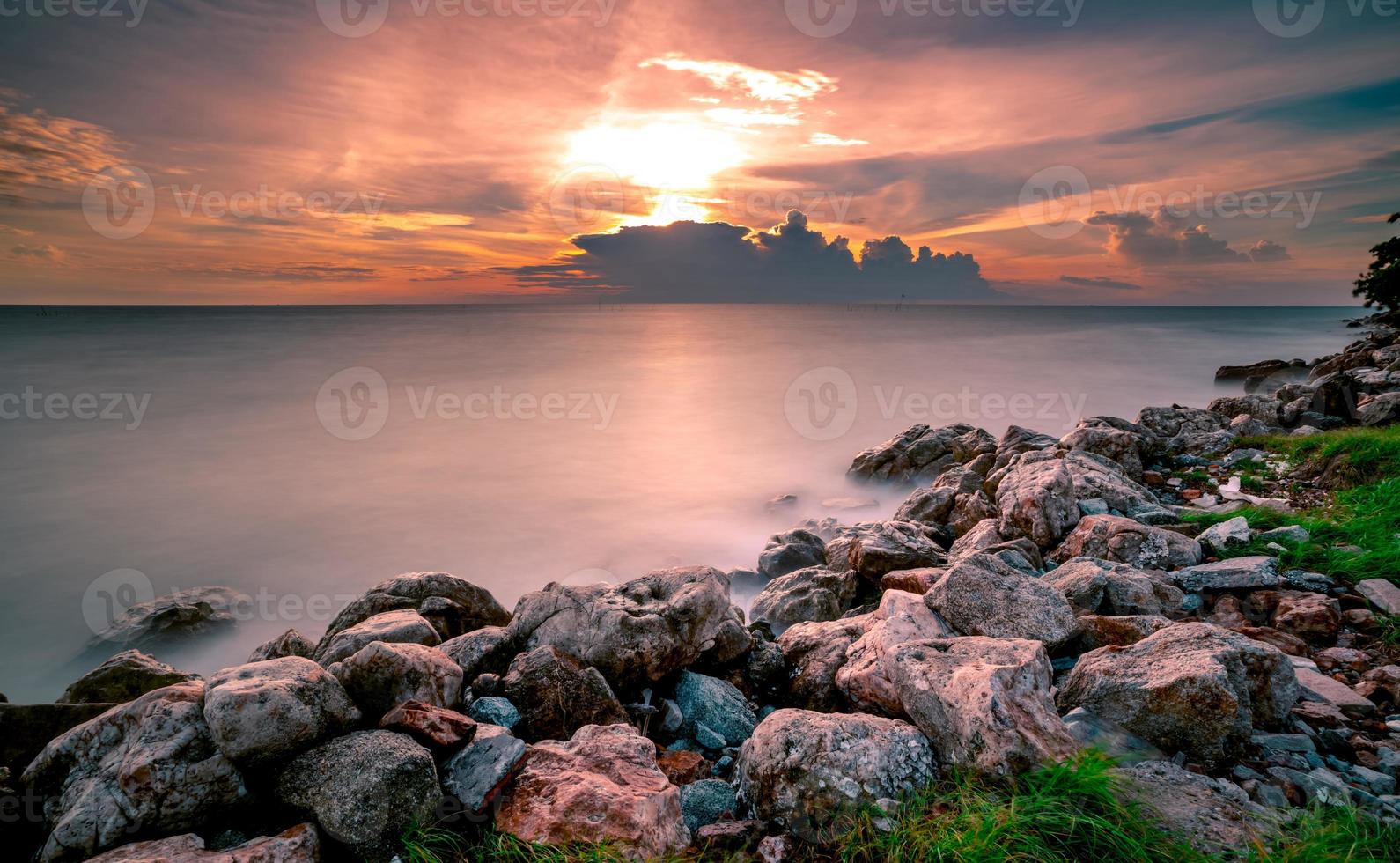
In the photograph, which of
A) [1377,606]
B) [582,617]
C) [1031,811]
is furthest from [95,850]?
[1377,606]

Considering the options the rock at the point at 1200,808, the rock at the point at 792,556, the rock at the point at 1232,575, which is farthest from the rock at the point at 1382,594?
the rock at the point at 792,556

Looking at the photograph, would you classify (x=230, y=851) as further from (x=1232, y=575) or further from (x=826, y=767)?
(x=1232, y=575)

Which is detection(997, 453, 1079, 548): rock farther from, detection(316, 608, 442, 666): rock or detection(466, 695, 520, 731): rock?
detection(316, 608, 442, 666): rock

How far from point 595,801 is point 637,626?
1.85 meters

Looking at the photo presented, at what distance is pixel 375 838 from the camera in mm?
3107

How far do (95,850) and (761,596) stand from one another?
6.64m

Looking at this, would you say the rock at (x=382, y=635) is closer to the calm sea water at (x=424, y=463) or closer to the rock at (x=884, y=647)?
the rock at (x=884, y=647)

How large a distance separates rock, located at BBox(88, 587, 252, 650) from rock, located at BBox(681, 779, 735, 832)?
33.4 ft

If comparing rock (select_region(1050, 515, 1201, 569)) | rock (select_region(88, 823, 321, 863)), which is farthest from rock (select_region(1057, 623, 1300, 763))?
rock (select_region(88, 823, 321, 863))

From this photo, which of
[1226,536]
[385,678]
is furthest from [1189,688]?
[385,678]

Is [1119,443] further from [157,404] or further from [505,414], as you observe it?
[157,404]

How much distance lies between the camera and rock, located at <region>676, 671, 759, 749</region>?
4.57 metres

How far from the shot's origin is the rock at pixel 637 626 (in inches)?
195

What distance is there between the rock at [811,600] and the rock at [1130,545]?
2300 mm
